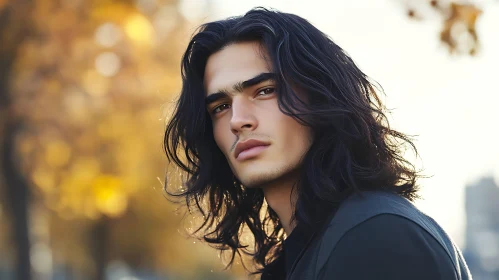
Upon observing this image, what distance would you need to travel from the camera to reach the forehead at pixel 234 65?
12.3ft

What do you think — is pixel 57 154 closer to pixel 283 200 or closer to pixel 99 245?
pixel 99 245

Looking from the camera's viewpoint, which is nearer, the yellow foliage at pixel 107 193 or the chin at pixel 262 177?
the chin at pixel 262 177

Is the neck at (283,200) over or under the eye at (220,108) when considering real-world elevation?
under

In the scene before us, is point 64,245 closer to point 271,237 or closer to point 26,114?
point 26,114

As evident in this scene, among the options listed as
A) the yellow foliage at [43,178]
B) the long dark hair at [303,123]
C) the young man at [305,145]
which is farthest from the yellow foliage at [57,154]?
the young man at [305,145]

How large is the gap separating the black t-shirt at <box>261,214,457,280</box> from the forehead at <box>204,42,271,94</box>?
1309 millimetres

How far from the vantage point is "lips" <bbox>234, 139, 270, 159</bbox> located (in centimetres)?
357

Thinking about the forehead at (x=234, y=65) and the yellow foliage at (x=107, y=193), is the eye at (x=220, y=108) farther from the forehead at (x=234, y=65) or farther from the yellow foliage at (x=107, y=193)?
the yellow foliage at (x=107, y=193)

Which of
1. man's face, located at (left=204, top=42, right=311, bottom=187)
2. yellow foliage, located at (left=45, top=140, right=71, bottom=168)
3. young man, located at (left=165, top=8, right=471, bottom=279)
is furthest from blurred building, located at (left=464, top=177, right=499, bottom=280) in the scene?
man's face, located at (left=204, top=42, right=311, bottom=187)

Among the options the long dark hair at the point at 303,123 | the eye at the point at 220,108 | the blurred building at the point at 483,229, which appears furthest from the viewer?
the blurred building at the point at 483,229

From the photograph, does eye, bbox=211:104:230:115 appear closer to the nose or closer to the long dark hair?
the long dark hair

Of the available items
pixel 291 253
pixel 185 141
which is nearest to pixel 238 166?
pixel 291 253

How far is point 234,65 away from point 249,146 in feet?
1.63

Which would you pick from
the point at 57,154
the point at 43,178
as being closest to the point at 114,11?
the point at 57,154
